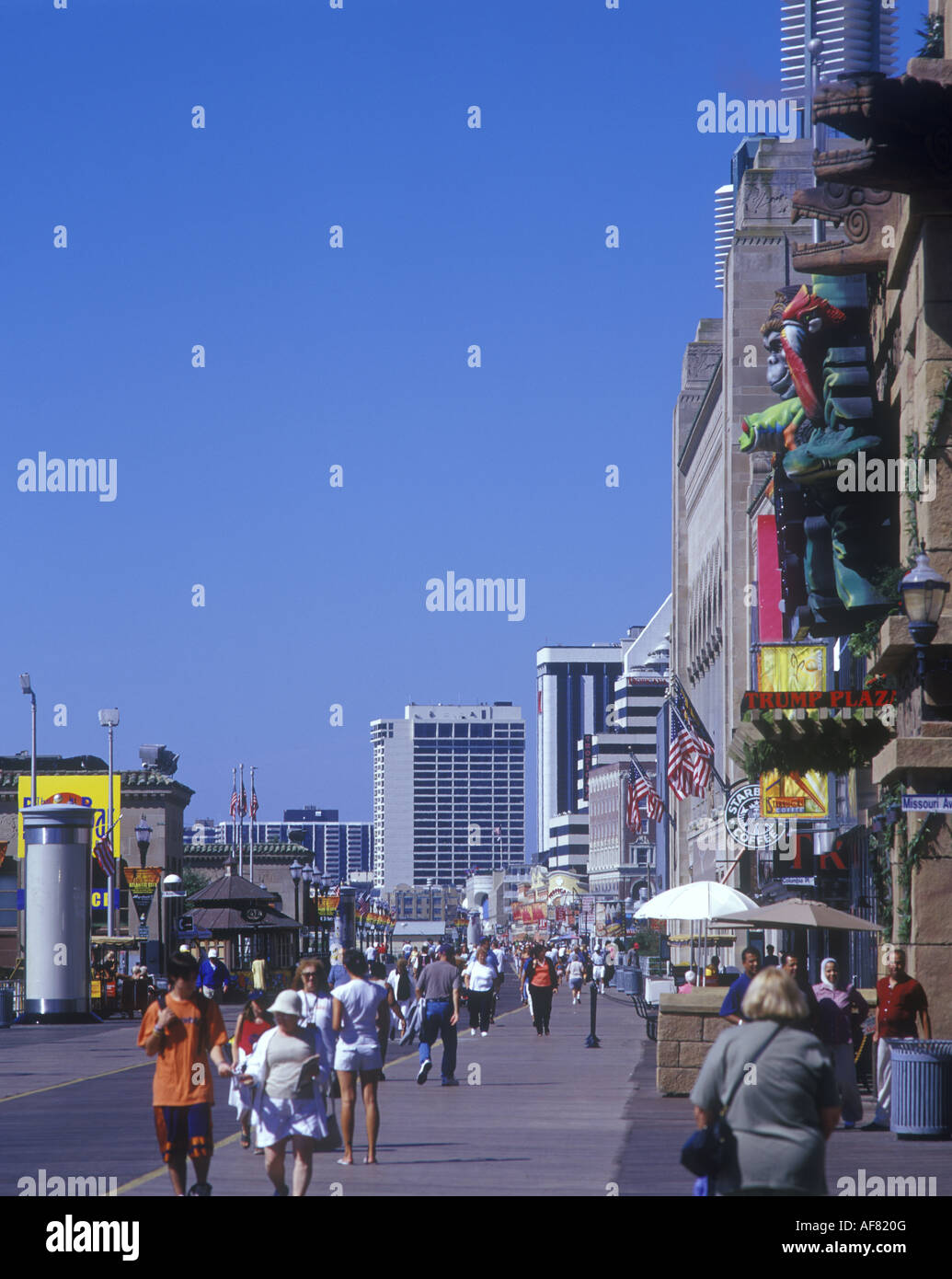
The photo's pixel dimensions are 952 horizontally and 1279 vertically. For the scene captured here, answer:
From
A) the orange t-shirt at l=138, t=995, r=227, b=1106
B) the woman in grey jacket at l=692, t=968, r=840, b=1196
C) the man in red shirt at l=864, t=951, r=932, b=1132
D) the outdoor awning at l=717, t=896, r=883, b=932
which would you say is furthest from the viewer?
the outdoor awning at l=717, t=896, r=883, b=932

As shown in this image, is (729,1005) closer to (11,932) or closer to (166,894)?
(166,894)

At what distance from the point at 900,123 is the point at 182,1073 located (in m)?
14.9

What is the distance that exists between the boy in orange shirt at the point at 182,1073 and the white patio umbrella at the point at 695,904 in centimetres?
1402

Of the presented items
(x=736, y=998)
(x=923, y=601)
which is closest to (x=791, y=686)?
(x=923, y=601)

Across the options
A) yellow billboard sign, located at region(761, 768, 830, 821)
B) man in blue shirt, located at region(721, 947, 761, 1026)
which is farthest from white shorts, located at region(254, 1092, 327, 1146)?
yellow billboard sign, located at region(761, 768, 830, 821)

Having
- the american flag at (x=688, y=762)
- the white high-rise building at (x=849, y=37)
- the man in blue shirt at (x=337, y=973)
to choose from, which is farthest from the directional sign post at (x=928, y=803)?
the white high-rise building at (x=849, y=37)

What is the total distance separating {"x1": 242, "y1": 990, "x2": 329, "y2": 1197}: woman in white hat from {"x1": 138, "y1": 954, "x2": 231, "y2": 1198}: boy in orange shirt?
1.43 ft

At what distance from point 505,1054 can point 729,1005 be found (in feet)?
42.4

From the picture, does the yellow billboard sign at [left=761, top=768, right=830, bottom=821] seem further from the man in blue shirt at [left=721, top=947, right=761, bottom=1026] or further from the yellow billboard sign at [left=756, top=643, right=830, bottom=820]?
the man in blue shirt at [left=721, top=947, right=761, bottom=1026]

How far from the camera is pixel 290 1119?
12906 millimetres

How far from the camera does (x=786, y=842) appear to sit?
41156 millimetres

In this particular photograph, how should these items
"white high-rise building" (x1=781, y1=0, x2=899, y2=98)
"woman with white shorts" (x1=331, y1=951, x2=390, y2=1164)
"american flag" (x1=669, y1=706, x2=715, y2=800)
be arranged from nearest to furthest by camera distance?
"woman with white shorts" (x1=331, y1=951, x2=390, y2=1164) < "american flag" (x1=669, y1=706, x2=715, y2=800) < "white high-rise building" (x1=781, y1=0, x2=899, y2=98)

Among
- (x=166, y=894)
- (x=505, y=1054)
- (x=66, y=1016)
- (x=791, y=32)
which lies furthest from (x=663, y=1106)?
(x=791, y=32)

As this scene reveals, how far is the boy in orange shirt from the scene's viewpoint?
1239cm
